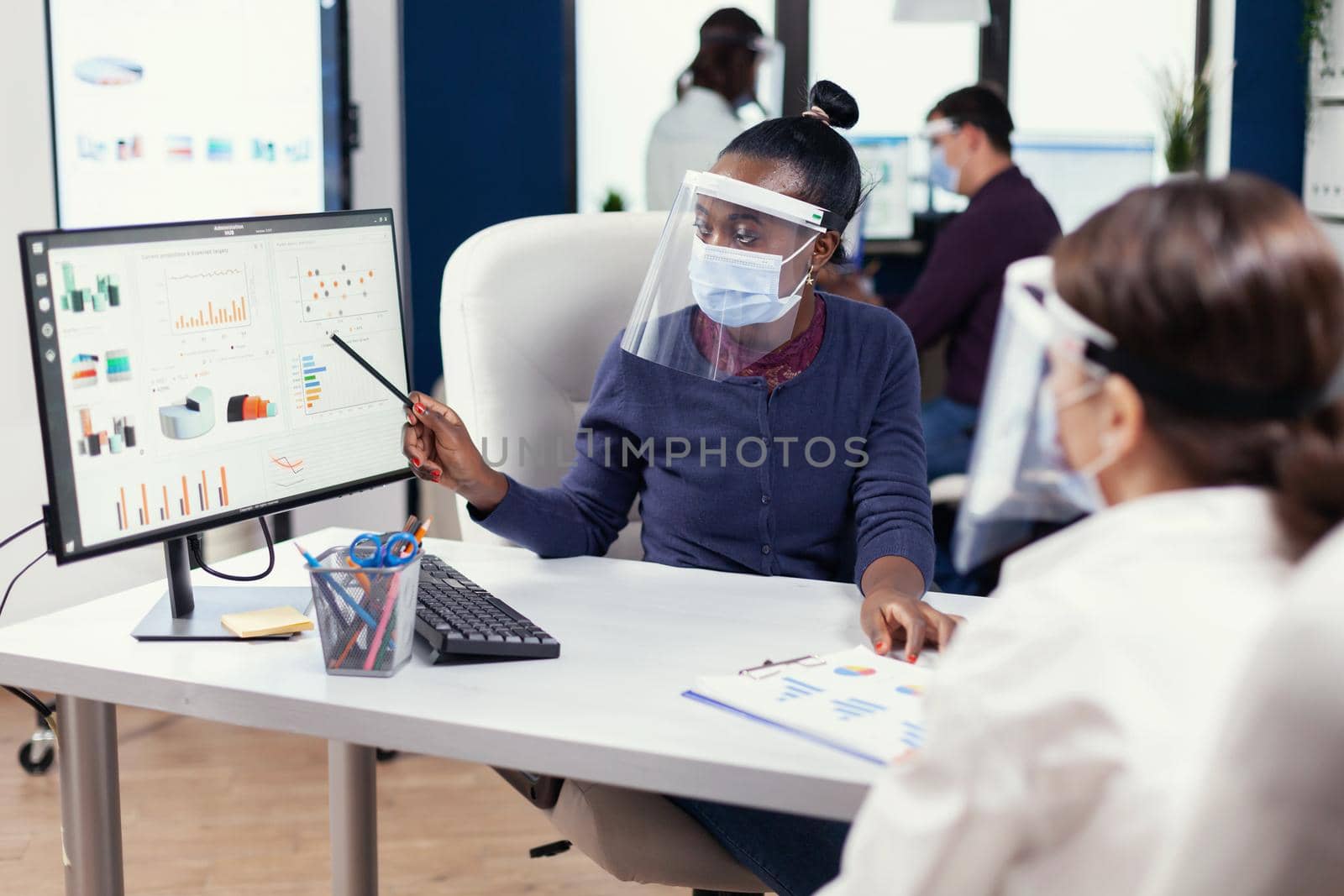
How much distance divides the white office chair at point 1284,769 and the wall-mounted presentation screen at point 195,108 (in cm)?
207

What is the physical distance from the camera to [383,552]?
1.22m

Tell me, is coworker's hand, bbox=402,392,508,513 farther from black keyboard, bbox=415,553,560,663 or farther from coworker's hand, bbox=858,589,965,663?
coworker's hand, bbox=858,589,965,663

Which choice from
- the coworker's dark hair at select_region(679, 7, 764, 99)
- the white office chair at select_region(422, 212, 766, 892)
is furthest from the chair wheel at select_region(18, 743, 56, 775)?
the coworker's dark hair at select_region(679, 7, 764, 99)

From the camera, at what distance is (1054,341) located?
0.85 meters

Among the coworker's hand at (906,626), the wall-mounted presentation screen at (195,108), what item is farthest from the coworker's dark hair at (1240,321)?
the wall-mounted presentation screen at (195,108)

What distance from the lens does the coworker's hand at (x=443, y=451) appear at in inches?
60.7

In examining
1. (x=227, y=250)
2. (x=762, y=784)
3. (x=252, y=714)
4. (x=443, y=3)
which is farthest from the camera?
(x=443, y=3)

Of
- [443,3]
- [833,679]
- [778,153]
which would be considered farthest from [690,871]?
[443,3]

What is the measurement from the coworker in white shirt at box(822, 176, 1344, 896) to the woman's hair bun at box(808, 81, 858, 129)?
3.47ft

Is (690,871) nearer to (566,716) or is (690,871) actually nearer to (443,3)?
(566,716)

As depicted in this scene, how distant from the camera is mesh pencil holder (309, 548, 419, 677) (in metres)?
1.21

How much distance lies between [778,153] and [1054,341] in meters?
0.90

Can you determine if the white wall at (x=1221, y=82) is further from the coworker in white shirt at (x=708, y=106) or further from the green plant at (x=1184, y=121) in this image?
the coworker in white shirt at (x=708, y=106)

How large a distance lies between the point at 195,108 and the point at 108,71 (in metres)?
0.25
